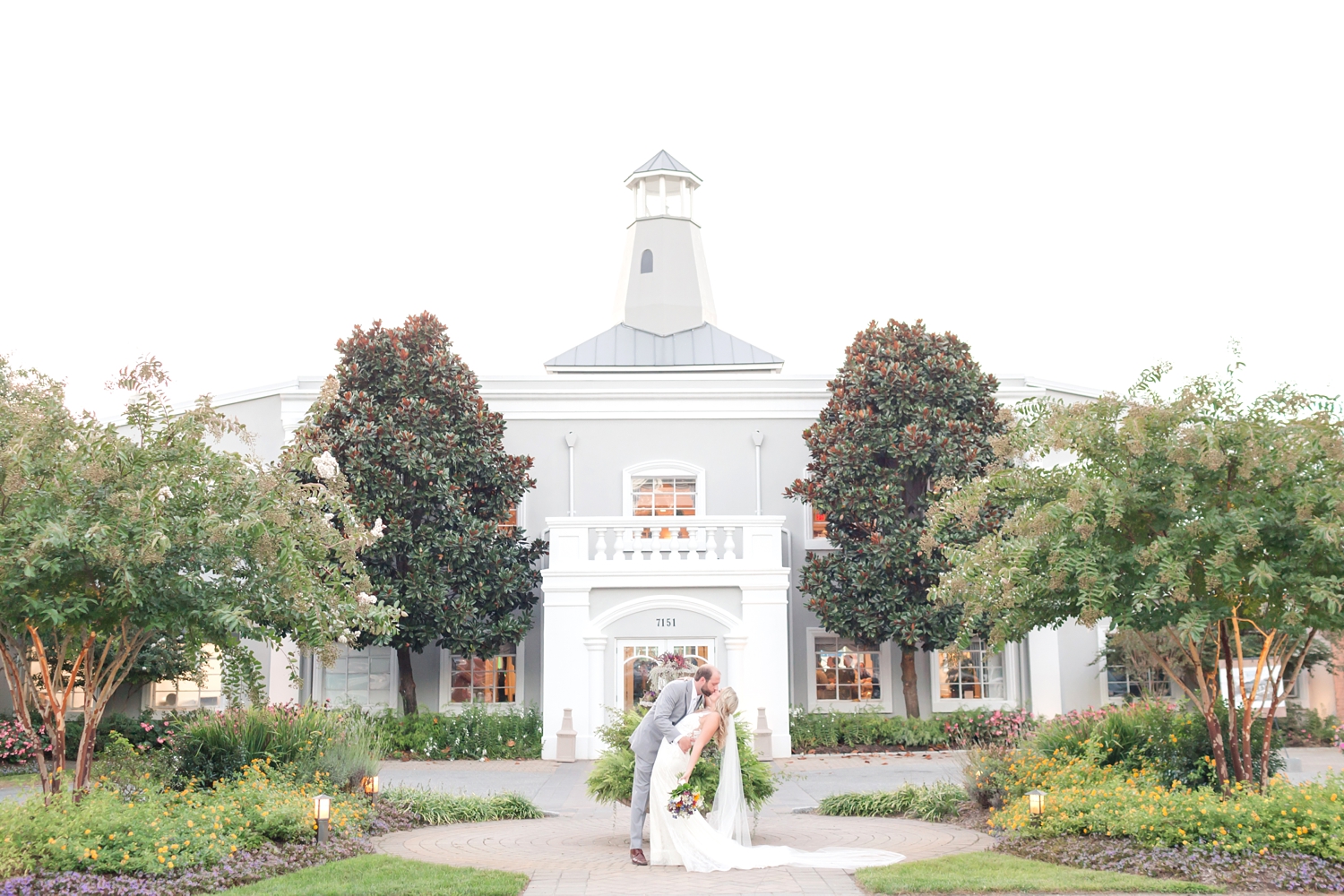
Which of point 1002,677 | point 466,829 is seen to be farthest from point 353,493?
point 1002,677

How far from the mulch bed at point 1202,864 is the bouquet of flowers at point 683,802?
2.69 m

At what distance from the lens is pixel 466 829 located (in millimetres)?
11852

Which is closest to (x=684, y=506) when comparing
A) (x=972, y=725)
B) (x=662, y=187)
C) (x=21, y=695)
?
(x=972, y=725)

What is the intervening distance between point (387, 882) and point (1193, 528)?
690 cm

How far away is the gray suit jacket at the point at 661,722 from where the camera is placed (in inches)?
396

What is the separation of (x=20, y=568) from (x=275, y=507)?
6.22 feet

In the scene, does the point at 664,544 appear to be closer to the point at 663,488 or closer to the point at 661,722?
the point at 663,488

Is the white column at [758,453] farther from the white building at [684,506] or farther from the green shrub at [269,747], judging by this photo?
the green shrub at [269,747]

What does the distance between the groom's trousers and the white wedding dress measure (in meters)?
0.08

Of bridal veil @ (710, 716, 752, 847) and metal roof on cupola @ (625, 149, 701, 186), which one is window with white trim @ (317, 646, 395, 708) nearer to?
bridal veil @ (710, 716, 752, 847)

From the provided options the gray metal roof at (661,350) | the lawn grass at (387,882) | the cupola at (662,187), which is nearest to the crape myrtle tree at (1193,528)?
the lawn grass at (387,882)

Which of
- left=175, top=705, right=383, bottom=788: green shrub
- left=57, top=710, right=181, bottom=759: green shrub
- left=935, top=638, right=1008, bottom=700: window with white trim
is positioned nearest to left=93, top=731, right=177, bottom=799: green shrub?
left=175, top=705, right=383, bottom=788: green shrub

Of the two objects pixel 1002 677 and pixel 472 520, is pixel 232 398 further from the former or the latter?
pixel 1002 677

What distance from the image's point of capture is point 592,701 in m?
19.6
